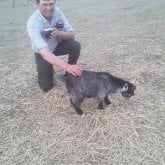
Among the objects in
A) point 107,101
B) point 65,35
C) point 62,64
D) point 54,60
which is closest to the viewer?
point 62,64

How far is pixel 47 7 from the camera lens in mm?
5215

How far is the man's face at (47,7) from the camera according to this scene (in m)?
5.12

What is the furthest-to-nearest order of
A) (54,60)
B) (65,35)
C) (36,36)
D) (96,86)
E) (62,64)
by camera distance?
(65,35) → (36,36) → (96,86) → (54,60) → (62,64)

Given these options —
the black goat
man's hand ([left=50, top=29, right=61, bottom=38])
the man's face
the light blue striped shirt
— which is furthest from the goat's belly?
the man's face

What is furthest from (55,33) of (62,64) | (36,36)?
(62,64)

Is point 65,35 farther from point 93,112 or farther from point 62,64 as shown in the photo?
point 93,112

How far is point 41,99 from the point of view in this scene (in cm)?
557

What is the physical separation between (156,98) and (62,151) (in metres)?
1.99

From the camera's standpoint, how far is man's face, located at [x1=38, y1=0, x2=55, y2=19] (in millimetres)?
5122

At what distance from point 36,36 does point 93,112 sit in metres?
1.60

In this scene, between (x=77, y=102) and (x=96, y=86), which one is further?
(x=77, y=102)

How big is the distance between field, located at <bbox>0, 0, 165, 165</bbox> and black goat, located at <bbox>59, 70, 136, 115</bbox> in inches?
12.5

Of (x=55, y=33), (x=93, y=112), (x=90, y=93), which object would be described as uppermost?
(x=55, y=33)

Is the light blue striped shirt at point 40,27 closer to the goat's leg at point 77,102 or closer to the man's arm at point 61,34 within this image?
the man's arm at point 61,34
